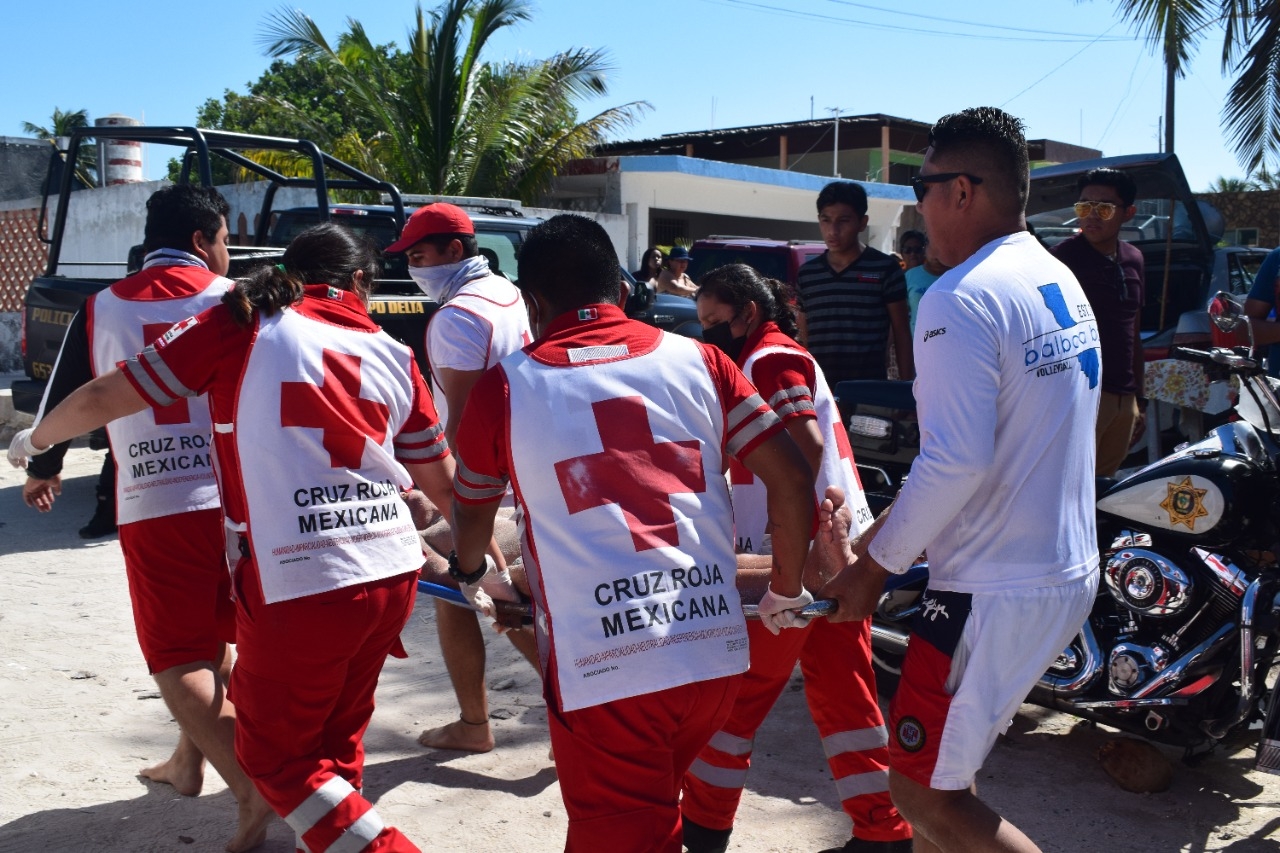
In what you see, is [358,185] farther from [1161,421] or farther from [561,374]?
[561,374]

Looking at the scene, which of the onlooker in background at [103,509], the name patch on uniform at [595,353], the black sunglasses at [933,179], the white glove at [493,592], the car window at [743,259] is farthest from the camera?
the car window at [743,259]

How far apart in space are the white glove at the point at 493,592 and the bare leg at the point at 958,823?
123 centimetres

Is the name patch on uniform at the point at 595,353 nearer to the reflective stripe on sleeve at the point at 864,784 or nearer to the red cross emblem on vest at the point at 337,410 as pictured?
the red cross emblem on vest at the point at 337,410

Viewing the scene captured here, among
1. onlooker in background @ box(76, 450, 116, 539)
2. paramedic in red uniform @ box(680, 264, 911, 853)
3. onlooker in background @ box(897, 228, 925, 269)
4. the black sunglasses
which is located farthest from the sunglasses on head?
onlooker in background @ box(76, 450, 116, 539)

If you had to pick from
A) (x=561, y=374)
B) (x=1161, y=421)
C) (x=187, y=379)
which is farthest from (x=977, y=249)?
(x=1161, y=421)

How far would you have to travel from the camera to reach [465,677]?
4.24m

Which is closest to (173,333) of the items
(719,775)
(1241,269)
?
(719,775)

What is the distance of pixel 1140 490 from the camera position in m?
3.96

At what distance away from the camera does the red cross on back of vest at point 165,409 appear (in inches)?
145

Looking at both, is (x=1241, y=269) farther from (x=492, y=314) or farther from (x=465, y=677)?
(x=465, y=677)

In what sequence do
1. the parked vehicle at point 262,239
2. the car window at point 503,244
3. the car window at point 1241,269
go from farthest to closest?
the car window at point 503,244 < the car window at point 1241,269 < the parked vehicle at point 262,239

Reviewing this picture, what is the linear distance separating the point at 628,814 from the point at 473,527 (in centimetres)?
77

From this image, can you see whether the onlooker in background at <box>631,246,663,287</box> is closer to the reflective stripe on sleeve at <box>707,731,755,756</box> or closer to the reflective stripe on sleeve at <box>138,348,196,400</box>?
the reflective stripe on sleeve at <box>707,731,755,756</box>

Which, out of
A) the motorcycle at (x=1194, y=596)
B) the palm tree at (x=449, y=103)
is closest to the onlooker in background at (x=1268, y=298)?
the motorcycle at (x=1194, y=596)
